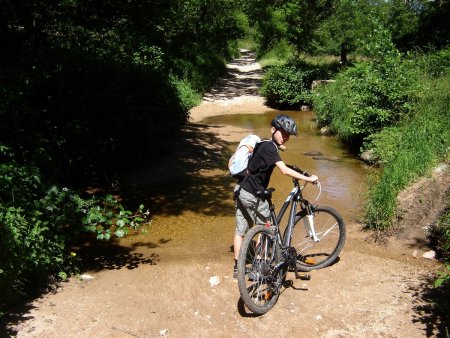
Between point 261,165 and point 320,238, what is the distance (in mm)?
1592

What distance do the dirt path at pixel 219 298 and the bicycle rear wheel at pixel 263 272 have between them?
0.49 ft

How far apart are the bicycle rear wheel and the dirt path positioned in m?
0.15

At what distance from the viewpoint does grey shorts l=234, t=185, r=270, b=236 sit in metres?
4.74

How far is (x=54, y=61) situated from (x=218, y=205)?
4.23 m

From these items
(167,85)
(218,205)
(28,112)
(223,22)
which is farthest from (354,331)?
(223,22)

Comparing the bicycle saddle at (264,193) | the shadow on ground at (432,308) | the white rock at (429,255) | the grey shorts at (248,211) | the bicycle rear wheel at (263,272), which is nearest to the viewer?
the shadow on ground at (432,308)

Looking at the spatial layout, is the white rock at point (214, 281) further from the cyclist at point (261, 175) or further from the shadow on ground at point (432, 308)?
the shadow on ground at point (432, 308)

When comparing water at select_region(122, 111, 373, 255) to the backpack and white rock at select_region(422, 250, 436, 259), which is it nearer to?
white rock at select_region(422, 250, 436, 259)

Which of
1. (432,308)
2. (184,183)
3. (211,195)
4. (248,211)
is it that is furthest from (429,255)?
(184,183)

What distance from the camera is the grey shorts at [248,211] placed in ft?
15.6

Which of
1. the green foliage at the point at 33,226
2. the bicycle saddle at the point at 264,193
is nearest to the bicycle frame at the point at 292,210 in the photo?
the bicycle saddle at the point at 264,193

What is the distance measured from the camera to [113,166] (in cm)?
926

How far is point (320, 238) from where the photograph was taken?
5559 millimetres

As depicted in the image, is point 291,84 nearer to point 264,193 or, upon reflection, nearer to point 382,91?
point 382,91
